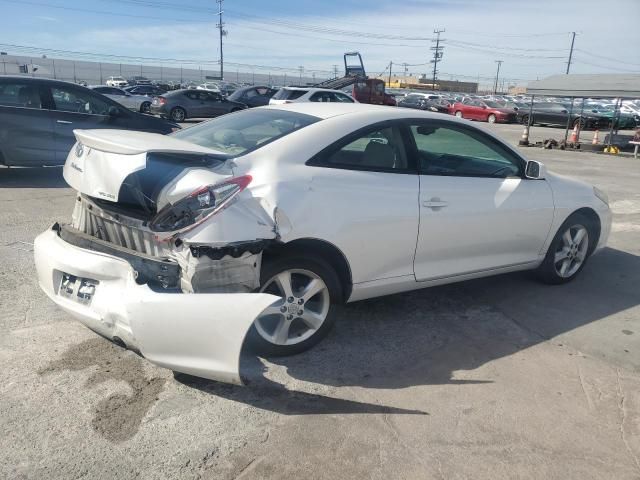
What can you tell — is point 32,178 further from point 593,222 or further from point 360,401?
point 593,222

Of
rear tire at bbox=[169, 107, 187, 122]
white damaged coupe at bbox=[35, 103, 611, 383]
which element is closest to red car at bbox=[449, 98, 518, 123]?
rear tire at bbox=[169, 107, 187, 122]

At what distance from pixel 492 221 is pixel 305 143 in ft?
5.48

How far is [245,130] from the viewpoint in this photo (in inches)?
150

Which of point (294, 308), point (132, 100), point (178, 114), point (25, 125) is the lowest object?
point (178, 114)

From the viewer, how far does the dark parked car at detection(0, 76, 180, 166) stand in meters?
8.22

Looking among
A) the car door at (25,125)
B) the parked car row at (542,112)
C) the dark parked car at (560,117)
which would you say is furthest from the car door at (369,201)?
the dark parked car at (560,117)

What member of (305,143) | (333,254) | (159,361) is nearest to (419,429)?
(333,254)

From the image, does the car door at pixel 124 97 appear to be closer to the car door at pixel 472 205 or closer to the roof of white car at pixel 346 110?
the roof of white car at pixel 346 110

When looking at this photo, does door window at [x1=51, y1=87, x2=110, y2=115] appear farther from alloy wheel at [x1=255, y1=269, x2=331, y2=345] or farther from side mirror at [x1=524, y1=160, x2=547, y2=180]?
side mirror at [x1=524, y1=160, x2=547, y2=180]

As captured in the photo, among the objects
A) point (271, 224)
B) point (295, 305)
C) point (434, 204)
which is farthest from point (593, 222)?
point (271, 224)

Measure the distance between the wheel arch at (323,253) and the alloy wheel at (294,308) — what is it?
12 cm

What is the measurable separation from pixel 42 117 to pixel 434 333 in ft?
24.0

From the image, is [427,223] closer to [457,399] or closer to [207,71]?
[457,399]

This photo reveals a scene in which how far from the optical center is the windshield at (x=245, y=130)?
350cm
